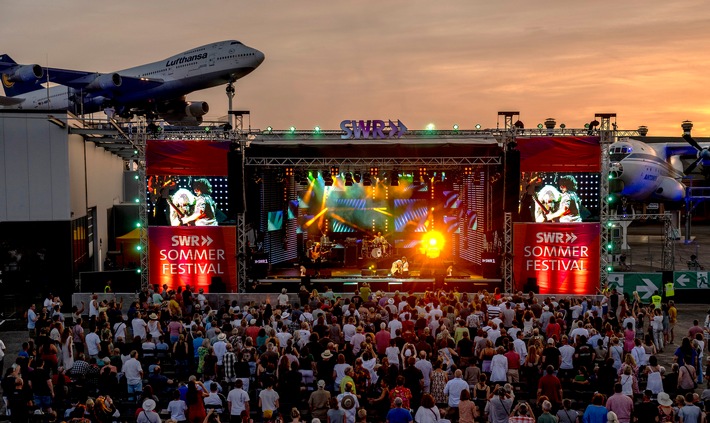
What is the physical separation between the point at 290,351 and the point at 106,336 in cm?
389

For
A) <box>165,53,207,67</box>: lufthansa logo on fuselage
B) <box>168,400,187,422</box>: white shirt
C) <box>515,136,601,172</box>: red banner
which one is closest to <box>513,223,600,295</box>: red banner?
<box>515,136,601,172</box>: red banner

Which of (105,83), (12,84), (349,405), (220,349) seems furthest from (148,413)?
(12,84)

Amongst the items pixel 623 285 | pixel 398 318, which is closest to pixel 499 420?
pixel 398 318

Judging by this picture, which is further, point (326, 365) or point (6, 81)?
point (6, 81)

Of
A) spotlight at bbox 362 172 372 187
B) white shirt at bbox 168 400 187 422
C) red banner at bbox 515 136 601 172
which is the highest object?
red banner at bbox 515 136 601 172

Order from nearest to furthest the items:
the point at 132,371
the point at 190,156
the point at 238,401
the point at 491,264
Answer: the point at 238,401 → the point at 132,371 → the point at 190,156 → the point at 491,264

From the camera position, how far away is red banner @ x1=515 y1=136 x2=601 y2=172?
25.1 meters

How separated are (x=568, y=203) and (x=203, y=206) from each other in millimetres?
11690

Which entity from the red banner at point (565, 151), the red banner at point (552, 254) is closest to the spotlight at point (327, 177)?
the red banner at point (565, 151)

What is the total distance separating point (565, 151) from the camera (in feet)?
82.2

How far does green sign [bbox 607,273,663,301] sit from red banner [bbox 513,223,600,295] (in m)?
1.04

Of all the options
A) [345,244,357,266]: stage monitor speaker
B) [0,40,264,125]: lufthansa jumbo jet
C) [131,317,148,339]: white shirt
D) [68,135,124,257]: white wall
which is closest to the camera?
[131,317,148,339]: white shirt

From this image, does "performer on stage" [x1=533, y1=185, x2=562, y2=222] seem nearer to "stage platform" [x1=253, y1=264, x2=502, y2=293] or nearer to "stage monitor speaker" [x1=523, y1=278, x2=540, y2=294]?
"stage monitor speaker" [x1=523, y1=278, x2=540, y2=294]

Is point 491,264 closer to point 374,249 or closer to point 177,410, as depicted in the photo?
point 374,249
